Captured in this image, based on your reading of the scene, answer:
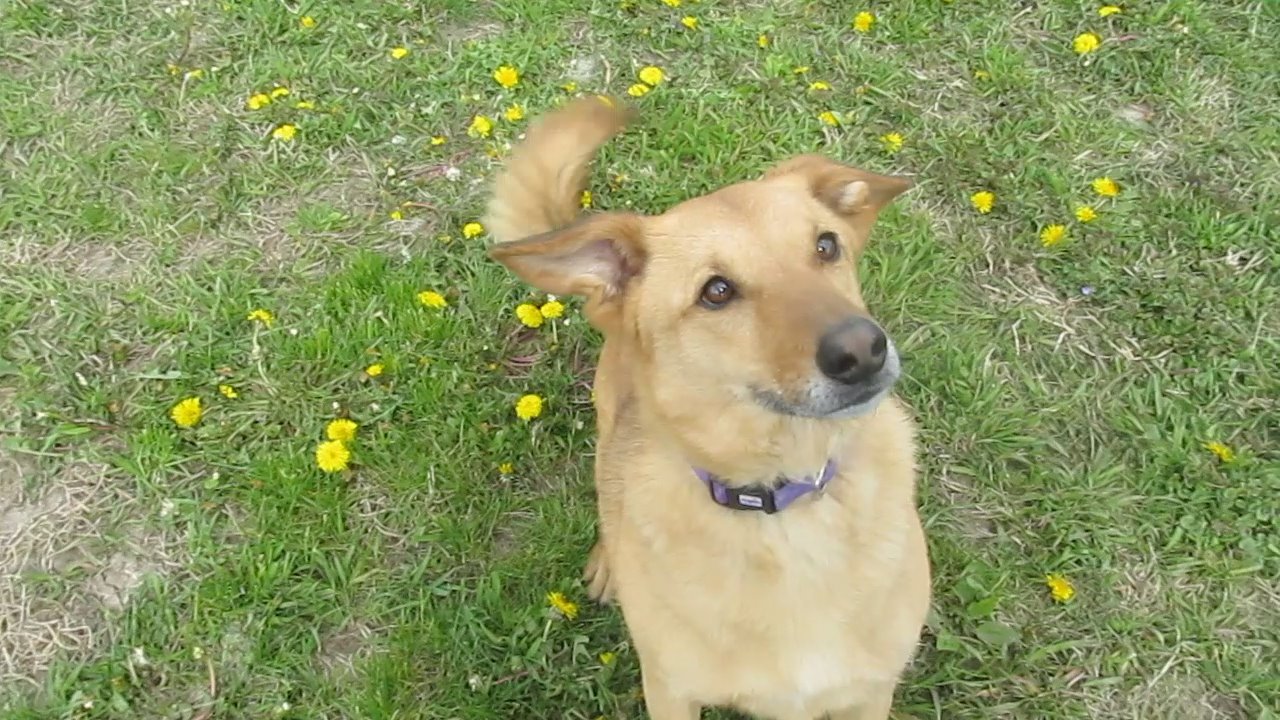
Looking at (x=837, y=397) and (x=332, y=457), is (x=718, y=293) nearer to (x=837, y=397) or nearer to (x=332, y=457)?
(x=837, y=397)

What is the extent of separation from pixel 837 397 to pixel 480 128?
9.34ft

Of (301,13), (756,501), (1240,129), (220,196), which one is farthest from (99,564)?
(1240,129)

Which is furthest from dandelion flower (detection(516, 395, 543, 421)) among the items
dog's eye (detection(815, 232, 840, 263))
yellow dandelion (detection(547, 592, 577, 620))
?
dog's eye (detection(815, 232, 840, 263))

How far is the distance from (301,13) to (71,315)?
187cm

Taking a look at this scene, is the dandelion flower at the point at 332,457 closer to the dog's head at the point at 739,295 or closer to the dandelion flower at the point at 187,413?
the dandelion flower at the point at 187,413

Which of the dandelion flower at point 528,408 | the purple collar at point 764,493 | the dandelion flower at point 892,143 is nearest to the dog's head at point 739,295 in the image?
the purple collar at point 764,493

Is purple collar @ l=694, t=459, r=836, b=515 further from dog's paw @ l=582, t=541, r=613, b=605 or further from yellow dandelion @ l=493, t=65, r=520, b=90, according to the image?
yellow dandelion @ l=493, t=65, r=520, b=90

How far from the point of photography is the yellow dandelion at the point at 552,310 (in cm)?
397

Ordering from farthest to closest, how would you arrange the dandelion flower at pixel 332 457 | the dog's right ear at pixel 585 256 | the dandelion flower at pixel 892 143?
1. the dandelion flower at pixel 892 143
2. the dandelion flower at pixel 332 457
3. the dog's right ear at pixel 585 256

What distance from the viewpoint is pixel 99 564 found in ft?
11.6

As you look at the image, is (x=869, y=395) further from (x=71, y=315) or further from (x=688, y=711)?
(x=71, y=315)

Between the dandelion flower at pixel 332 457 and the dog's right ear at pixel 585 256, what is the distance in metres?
1.53

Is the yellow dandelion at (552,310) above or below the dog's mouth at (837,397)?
below

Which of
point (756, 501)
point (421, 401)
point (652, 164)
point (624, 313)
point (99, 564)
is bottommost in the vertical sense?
point (99, 564)
